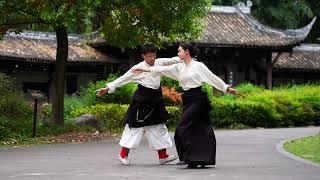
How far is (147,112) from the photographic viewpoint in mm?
11602

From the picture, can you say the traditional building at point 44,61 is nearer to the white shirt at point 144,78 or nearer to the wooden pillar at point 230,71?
the wooden pillar at point 230,71

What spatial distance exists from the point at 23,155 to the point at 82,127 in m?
6.28

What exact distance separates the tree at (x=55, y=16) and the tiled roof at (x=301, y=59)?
22238mm

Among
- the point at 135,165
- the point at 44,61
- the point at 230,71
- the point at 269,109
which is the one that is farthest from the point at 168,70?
the point at 230,71

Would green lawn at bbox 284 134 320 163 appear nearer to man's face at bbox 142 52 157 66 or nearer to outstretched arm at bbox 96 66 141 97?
man's face at bbox 142 52 157 66

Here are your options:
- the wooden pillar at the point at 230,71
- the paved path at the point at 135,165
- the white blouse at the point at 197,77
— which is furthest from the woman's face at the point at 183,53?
the wooden pillar at the point at 230,71

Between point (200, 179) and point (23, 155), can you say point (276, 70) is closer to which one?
point (23, 155)

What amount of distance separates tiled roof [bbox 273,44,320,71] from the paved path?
2458 centimetres

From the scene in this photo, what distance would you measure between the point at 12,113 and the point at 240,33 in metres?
19.6

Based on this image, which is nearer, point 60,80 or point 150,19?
point 150,19

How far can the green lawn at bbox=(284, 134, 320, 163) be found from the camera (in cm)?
1297

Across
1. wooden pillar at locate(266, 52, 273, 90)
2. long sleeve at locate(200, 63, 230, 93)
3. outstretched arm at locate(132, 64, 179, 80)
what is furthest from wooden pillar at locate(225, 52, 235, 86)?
long sleeve at locate(200, 63, 230, 93)

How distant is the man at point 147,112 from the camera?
1155 centimetres

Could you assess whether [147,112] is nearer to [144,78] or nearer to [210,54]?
[144,78]
